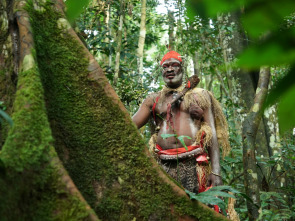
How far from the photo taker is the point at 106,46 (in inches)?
283

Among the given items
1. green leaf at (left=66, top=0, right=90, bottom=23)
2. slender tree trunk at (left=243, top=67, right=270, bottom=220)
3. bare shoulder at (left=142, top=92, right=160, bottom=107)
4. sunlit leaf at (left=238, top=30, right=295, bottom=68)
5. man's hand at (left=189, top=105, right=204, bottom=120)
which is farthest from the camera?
bare shoulder at (left=142, top=92, right=160, bottom=107)

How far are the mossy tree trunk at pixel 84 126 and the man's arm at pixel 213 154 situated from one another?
176 cm

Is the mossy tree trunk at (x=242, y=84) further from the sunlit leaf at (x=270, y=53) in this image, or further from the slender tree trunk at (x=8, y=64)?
the sunlit leaf at (x=270, y=53)

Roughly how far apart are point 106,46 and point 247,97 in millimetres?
3074

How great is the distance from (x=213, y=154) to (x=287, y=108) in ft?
12.7

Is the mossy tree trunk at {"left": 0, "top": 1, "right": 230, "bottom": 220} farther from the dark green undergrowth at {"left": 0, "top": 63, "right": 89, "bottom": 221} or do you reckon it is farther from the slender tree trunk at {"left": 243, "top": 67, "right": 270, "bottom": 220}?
the slender tree trunk at {"left": 243, "top": 67, "right": 270, "bottom": 220}

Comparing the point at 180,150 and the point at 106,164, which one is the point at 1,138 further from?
the point at 180,150

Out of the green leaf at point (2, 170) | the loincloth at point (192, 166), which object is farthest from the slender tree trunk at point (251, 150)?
the green leaf at point (2, 170)

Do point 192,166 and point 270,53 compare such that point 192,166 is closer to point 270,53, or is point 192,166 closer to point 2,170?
point 2,170

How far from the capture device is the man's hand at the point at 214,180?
4195 mm

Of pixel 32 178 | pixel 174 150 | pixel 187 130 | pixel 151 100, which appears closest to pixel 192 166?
pixel 174 150

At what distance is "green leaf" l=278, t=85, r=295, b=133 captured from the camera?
54 centimetres

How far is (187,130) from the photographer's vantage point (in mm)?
4430

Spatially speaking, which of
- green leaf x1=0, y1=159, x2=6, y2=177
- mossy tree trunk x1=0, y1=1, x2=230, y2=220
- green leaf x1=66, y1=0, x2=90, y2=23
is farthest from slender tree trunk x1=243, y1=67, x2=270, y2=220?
green leaf x1=66, y1=0, x2=90, y2=23
